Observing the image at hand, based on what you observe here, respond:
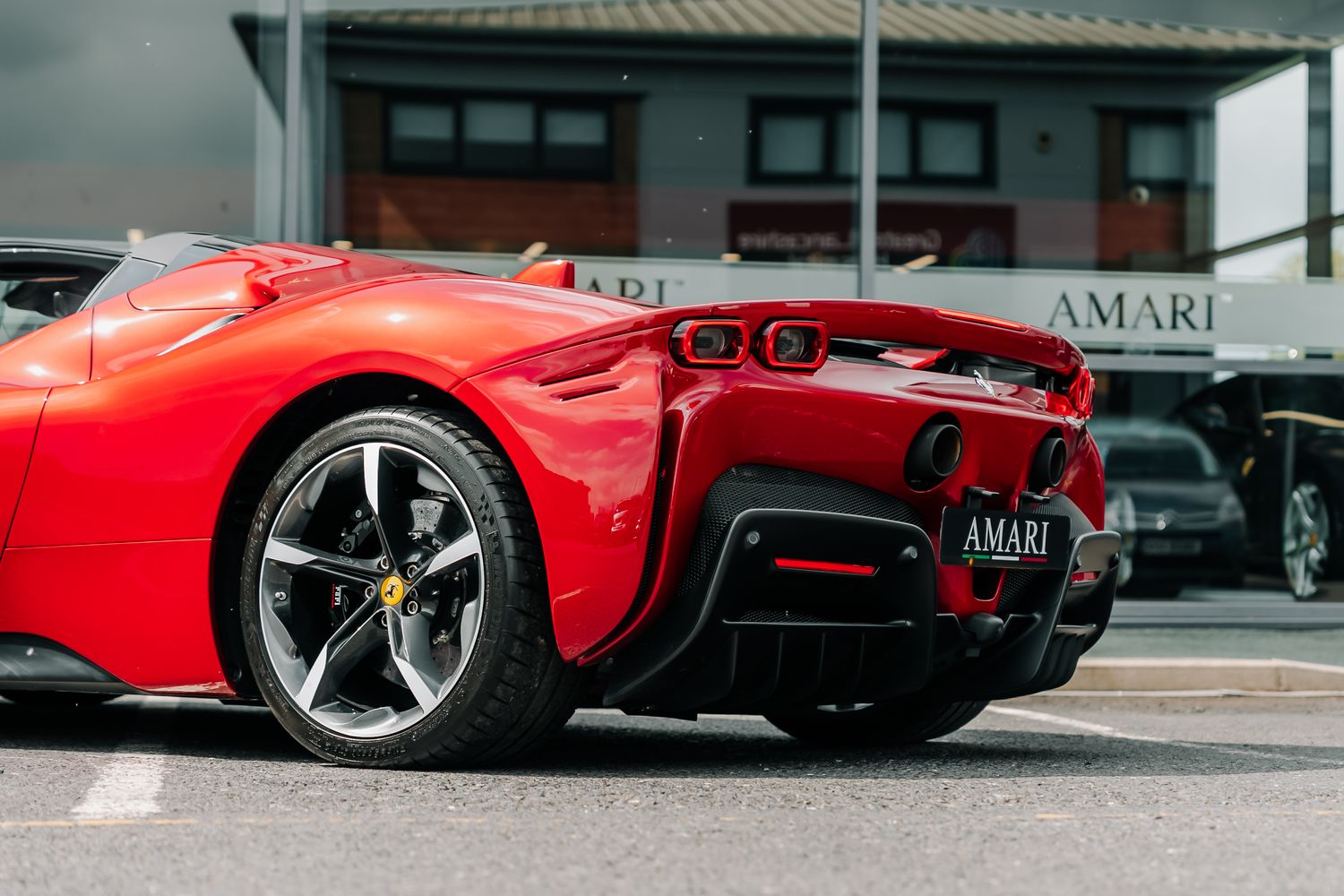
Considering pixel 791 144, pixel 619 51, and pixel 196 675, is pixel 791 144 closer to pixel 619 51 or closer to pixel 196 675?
pixel 619 51

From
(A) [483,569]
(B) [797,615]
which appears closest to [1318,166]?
(B) [797,615]

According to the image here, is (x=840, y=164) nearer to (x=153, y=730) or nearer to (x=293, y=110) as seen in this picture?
(x=293, y=110)

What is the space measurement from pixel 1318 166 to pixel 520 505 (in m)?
6.90

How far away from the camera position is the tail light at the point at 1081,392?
3943mm

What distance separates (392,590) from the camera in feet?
11.1

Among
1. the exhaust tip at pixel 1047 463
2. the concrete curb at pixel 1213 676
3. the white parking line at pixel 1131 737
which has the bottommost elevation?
the concrete curb at pixel 1213 676

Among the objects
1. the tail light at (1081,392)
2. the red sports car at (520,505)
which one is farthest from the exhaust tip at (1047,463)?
the tail light at (1081,392)

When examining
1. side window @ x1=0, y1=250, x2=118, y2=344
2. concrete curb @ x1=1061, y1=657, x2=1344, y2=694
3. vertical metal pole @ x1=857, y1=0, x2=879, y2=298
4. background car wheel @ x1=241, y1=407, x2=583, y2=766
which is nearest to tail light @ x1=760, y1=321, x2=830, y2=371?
background car wheel @ x1=241, y1=407, x2=583, y2=766

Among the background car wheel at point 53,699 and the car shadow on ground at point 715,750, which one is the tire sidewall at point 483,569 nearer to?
the car shadow on ground at point 715,750

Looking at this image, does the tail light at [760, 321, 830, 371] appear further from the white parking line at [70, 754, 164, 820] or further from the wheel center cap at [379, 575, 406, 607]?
the white parking line at [70, 754, 164, 820]

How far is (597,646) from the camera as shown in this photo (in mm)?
3207

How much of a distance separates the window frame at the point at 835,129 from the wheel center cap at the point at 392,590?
5.68m

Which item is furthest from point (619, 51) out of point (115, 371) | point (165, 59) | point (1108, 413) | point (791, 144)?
point (115, 371)

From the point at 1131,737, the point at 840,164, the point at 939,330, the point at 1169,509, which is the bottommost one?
the point at 1131,737
